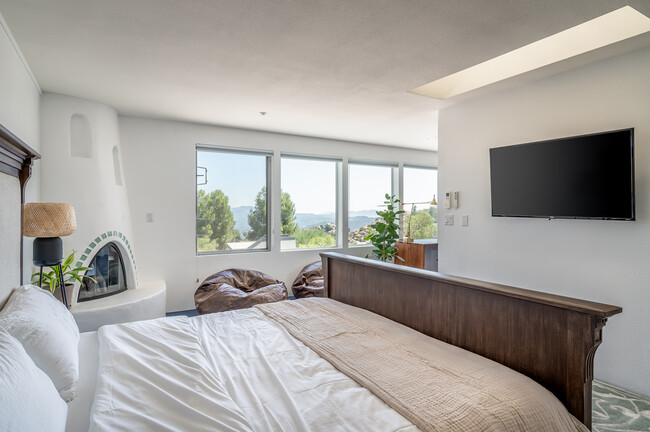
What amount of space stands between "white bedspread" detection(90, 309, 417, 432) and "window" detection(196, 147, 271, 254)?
289 centimetres

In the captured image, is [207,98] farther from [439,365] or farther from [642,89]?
[642,89]

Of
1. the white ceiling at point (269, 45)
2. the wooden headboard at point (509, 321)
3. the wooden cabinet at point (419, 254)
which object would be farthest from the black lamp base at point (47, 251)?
the wooden cabinet at point (419, 254)

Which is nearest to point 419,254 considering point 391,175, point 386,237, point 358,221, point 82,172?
point 386,237

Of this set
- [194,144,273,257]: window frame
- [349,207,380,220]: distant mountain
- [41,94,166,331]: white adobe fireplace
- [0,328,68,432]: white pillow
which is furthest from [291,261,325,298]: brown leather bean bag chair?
[0,328,68,432]: white pillow

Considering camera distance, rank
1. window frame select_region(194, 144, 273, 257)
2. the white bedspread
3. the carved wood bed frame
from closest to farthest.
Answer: the white bedspread < the carved wood bed frame < window frame select_region(194, 144, 273, 257)

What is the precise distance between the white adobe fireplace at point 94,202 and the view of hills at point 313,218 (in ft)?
4.42

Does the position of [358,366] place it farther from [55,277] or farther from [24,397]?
[55,277]

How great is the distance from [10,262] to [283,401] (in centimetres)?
189

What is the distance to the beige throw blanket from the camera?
46.8 inches

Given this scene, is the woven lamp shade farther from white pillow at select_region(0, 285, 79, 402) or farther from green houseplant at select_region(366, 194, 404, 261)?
green houseplant at select_region(366, 194, 404, 261)

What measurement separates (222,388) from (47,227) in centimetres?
197

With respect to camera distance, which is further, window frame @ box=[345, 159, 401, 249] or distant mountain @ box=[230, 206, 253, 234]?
window frame @ box=[345, 159, 401, 249]

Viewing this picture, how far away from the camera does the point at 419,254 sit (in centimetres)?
520

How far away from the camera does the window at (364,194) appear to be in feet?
19.5
